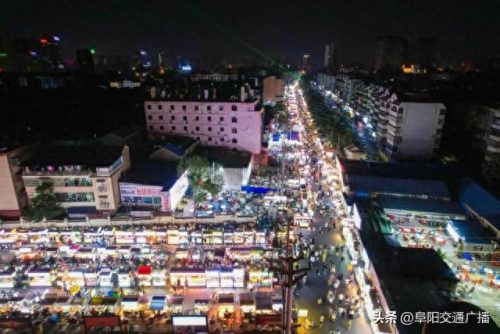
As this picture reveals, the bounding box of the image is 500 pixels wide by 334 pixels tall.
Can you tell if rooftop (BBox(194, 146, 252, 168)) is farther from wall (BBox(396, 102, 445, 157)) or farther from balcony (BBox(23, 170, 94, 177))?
wall (BBox(396, 102, 445, 157))

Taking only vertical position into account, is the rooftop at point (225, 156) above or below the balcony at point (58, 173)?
below

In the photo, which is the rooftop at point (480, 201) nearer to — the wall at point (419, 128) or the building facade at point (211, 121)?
the wall at point (419, 128)

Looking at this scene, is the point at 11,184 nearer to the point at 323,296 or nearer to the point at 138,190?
the point at 138,190

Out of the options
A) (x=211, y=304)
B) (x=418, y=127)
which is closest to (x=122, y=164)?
(x=211, y=304)

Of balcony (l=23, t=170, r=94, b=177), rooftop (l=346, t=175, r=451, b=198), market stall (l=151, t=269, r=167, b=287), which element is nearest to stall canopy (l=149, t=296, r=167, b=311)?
market stall (l=151, t=269, r=167, b=287)

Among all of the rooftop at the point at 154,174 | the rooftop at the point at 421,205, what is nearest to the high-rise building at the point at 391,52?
the rooftop at the point at 421,205

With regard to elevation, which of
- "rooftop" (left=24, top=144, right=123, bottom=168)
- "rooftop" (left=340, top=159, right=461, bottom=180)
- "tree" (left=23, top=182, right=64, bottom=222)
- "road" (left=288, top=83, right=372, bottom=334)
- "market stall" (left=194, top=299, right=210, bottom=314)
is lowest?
"road" (left=288, top=83, right=372, bottom=334)
